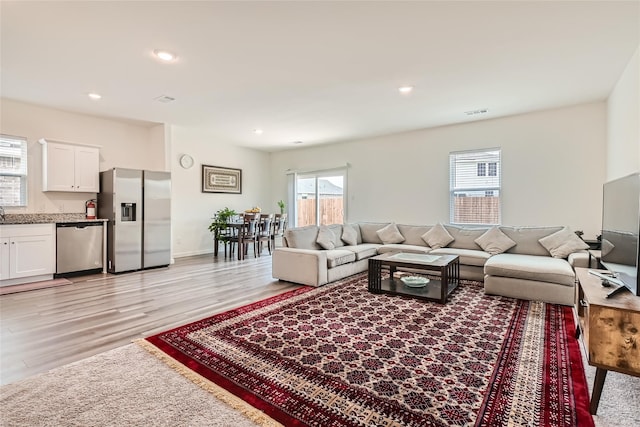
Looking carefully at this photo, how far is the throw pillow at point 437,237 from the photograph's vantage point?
520 cm

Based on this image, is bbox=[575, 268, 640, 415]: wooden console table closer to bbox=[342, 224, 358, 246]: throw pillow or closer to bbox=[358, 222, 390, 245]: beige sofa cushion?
bbox=[342, 224, 358, 246]: throw pillow

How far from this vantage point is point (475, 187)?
5547mm

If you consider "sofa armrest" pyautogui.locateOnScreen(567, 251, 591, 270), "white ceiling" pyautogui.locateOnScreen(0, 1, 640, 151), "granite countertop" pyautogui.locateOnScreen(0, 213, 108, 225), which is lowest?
"sofa armrest" pyautogui.locateOnScreen(567, 251, 591, 270)

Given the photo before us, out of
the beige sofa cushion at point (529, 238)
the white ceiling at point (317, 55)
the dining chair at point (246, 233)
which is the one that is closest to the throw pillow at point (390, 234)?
the beige sofa cushion at point (529, 238)

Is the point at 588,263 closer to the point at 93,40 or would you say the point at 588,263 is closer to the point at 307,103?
Answer: the point at 307,103

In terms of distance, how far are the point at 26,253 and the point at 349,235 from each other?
4.84 m

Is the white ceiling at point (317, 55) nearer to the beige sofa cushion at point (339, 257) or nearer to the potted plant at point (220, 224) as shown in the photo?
the beige sofa cushion at point (339, 257)

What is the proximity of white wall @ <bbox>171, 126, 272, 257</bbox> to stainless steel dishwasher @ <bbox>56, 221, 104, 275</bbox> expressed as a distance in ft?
4.79

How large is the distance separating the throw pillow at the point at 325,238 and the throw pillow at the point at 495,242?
2.31 m

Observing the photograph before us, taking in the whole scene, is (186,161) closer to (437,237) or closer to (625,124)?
(437,237)

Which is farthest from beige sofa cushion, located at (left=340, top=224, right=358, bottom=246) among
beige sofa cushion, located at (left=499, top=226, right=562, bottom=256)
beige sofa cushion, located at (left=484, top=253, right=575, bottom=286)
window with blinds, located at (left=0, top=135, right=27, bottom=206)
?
window with blinds, located at (left=0, top=135, right=27, bottom=206)

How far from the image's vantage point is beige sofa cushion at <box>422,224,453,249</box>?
5.20 meters

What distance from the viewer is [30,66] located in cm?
342

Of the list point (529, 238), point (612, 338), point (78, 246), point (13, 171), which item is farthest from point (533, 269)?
point (13, 171)
